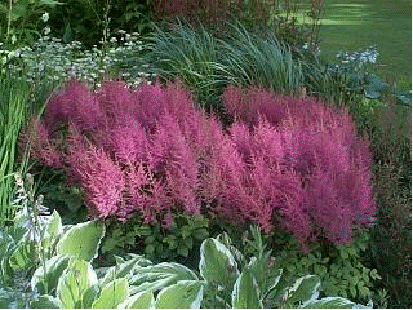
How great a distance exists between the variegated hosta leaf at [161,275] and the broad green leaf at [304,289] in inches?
12.1

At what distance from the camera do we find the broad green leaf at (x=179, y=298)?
89.7 inches

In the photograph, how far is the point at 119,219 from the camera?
2717 millimetres

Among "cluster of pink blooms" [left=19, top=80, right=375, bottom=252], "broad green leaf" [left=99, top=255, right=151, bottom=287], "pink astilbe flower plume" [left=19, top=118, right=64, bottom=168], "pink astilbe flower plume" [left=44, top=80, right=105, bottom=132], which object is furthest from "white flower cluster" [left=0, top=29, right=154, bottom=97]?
"broad green leaf" [left=99, top=255, right=151, bottom=287]

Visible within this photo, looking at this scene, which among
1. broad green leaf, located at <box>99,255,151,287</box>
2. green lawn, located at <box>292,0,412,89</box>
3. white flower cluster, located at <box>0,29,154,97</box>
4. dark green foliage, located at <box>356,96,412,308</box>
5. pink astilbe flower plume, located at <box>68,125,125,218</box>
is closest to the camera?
broad green leaf, located at <box>99,255,151,287</box>

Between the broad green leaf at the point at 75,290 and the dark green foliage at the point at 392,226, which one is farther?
the dark green foliage at the point at 392,226

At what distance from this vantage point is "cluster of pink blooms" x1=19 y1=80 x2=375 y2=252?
2.65 m

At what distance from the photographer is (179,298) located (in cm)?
229

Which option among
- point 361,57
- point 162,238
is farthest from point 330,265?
point 361,57

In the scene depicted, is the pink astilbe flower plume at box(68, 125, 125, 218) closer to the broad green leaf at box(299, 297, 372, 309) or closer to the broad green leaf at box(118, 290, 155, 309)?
the broad green leaf at box(118, 290, 155, 309)

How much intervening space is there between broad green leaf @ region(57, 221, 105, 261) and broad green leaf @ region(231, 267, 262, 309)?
56 centimetres

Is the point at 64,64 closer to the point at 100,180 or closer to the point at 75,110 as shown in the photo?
Answer: the point at 75,110

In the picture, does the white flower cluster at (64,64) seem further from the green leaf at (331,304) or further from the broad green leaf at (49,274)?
the green leaf at (331,304)

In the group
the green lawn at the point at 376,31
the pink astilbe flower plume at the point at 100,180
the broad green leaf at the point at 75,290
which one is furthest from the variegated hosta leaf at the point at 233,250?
the green lawn at the point at 376,31

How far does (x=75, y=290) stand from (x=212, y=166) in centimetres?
76
